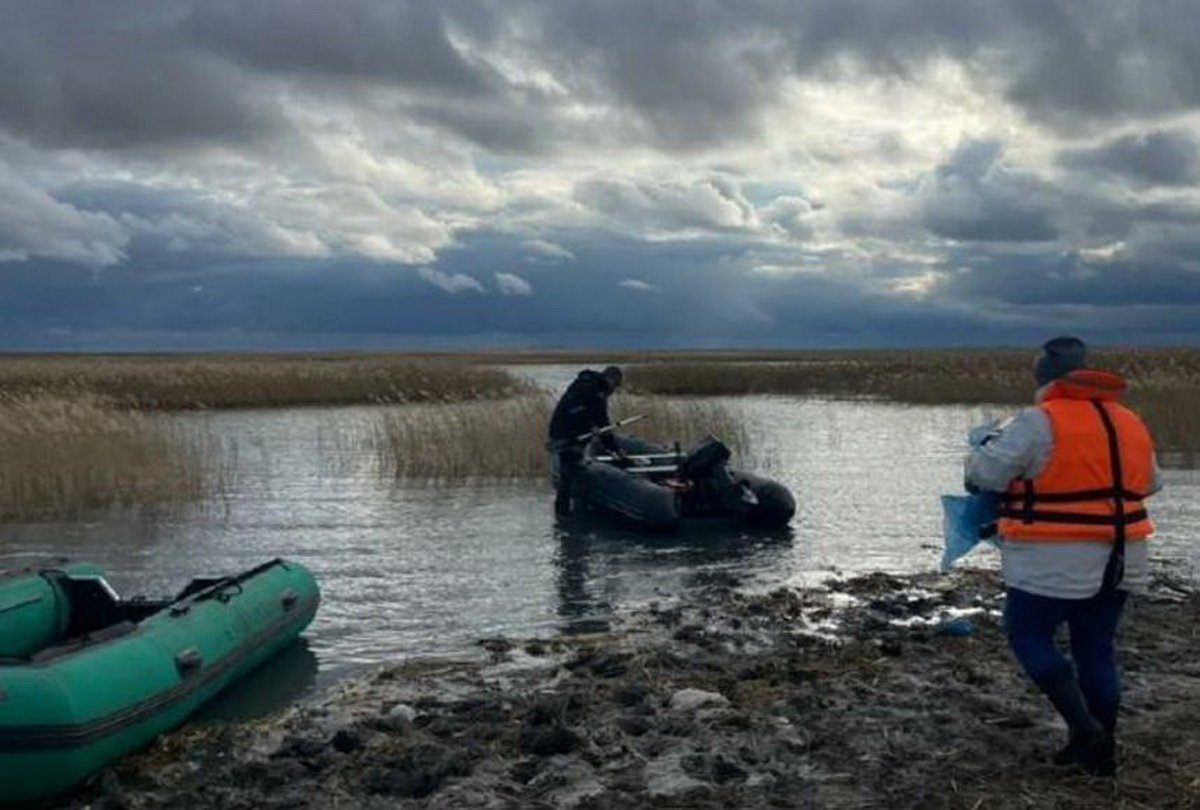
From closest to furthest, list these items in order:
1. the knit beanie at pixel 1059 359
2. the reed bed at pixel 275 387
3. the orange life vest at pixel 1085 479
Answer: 1. the orange life vest at pixel 1085 479
2. the knit beanie at pixel 1059 359
3. the reed bed at pixel 275 387

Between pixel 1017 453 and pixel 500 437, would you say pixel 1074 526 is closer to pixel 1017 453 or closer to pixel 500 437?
pixel 1017 453

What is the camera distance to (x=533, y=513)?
1544 centimetres

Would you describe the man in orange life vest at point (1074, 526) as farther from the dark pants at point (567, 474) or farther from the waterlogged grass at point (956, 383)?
the waterlogged grass at point (956, 383)

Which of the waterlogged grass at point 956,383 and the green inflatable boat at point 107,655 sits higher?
the waterlogged grass at point 956,383

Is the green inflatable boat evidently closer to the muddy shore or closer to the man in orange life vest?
the muddy shore

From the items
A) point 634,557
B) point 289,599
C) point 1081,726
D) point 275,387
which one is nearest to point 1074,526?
point 1081,726

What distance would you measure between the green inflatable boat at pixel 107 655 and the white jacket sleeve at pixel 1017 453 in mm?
3932

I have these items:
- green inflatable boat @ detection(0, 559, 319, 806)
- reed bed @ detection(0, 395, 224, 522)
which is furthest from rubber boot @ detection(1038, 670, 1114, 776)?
Answer: reed bed @ detection(0, 395, 224, 522)

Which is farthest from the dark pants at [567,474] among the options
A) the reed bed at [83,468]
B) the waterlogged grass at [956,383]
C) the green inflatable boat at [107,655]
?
the waterlogged grass at [956,383]

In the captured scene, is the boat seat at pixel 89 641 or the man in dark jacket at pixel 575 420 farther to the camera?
the man in dark jacket at pixel 575 420

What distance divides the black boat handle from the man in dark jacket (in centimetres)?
792

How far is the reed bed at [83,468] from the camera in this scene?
51.2ft

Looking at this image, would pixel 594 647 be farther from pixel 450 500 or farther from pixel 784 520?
pixel 450 500

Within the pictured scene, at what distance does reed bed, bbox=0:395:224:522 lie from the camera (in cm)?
1559
